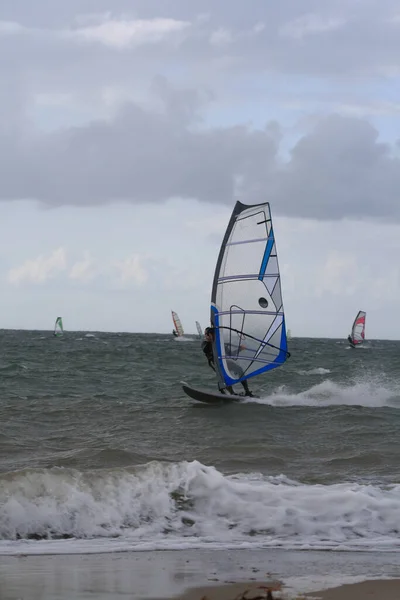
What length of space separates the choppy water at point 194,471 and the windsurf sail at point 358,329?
1587 inches

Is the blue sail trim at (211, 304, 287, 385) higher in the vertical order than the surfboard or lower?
higher

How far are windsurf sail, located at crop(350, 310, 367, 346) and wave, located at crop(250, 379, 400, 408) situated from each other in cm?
3866

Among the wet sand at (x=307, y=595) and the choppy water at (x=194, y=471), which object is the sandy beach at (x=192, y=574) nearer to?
the wet sand at (x=307, y=595)

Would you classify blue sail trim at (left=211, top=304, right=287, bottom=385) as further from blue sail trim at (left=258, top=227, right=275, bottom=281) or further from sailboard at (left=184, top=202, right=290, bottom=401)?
blue sail trim at (left=258, top=227, right=275, bottom=281)

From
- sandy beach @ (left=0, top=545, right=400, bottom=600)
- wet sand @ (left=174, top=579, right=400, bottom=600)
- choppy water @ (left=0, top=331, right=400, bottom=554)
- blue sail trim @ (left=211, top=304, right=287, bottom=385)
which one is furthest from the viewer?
blue sail trim @ (left=211, top=304, right=287, bottom=385)

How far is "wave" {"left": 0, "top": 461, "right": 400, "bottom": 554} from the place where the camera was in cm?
648

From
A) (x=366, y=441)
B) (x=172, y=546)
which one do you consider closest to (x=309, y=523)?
(x=172, y=546)

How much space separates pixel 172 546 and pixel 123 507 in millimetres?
1137

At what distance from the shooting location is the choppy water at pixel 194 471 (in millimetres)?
6734

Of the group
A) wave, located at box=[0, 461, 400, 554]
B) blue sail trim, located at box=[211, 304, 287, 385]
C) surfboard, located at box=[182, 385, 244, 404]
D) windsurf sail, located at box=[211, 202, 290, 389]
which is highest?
windsurf sail, located at box=[211, 202, 290, 389]

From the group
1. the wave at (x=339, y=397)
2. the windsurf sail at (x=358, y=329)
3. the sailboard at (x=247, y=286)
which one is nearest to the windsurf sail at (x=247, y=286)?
the sailboard at (x=247, y=286)

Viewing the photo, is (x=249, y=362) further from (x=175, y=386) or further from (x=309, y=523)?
(x=309, y=523)

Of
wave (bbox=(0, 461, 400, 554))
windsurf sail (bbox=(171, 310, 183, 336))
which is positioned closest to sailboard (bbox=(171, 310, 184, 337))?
windsurf sail (bbox=(171, 310, 183, 336))

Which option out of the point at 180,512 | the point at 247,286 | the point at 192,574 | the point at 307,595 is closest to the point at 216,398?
the point at 247,286
